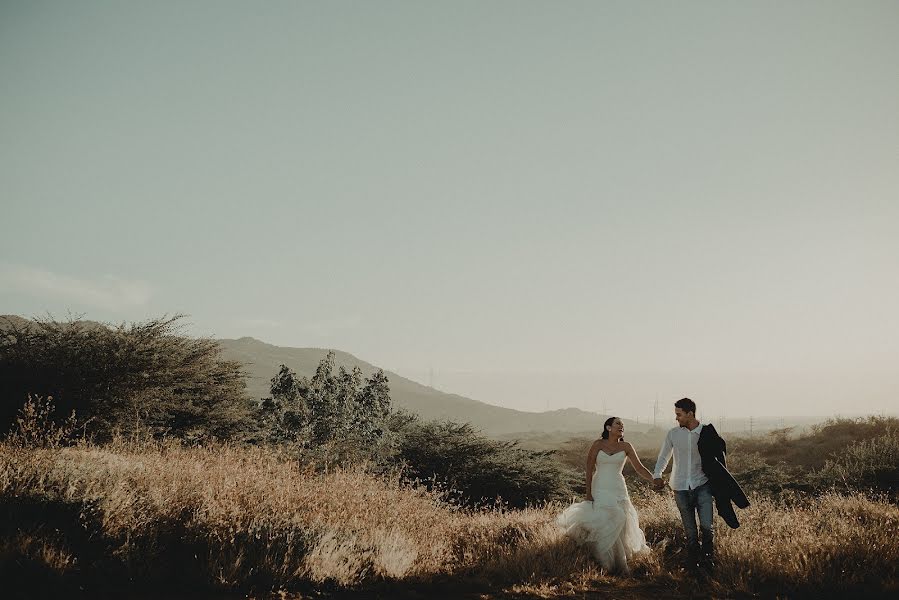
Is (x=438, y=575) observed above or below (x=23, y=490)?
below

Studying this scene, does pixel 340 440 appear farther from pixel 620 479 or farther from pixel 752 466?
pixel 752 466

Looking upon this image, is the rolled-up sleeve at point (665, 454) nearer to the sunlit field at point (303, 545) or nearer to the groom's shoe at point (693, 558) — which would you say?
the groom's shoe at point (693, 558)

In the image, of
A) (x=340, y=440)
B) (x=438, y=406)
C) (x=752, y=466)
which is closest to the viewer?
(x=340, y=440)

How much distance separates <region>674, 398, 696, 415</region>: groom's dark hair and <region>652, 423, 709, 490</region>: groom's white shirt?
0.75 ft

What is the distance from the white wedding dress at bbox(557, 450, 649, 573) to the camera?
6469 mm

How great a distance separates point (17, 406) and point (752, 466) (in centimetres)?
2461

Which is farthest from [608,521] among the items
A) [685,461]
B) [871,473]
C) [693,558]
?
[871,473]

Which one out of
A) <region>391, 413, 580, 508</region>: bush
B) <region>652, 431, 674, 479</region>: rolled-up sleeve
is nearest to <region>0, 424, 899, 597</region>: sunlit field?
<region>652, 431, 674, 479</region>: rolled-up sleeve

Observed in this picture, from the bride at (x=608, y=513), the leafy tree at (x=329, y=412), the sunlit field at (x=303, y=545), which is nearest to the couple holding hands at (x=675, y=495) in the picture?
the bride at (x=608, y=513)

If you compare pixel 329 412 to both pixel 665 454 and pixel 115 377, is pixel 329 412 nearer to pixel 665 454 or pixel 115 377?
pixel 115 377

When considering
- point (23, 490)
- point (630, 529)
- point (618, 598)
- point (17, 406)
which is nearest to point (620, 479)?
point (630, 529)

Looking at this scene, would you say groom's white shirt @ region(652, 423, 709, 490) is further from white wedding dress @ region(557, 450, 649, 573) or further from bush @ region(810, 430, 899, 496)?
bush @ region(810, 430, 899, 496)

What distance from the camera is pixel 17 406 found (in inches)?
430

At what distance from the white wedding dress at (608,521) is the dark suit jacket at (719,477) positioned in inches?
42.7
